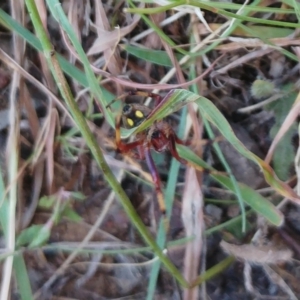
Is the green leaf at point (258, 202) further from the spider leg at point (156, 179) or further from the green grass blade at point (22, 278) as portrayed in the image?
the green grass blade at point (22, 278)

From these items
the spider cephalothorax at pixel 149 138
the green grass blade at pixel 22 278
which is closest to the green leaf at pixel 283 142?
the spider cephalothorax at pixel 149 138

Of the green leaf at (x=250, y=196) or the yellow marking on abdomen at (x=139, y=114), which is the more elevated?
the yellow marking on abdomen at (x=139, y=114)

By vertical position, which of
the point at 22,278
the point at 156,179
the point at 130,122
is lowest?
the point at 22,278

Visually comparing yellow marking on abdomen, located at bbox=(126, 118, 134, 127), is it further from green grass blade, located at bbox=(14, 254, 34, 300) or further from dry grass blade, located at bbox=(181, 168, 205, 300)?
green grass blade, located at bbox=(14, 254, 34, 300)

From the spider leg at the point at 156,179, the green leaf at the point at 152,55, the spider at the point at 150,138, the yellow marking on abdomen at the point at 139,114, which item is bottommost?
the spider leg at the point at 156,179

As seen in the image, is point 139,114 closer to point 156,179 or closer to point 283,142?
point 156,179

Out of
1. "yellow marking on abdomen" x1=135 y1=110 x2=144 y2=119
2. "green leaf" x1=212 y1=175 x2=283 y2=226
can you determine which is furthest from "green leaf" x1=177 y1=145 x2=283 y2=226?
"yellow marking on abdomen" x1=135 y1=110 x2=144 y2=119

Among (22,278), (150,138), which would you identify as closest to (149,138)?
(150,138)

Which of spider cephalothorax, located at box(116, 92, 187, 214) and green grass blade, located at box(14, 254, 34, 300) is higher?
spider cephalothorax, located at box(116, 92, 187, 214)
